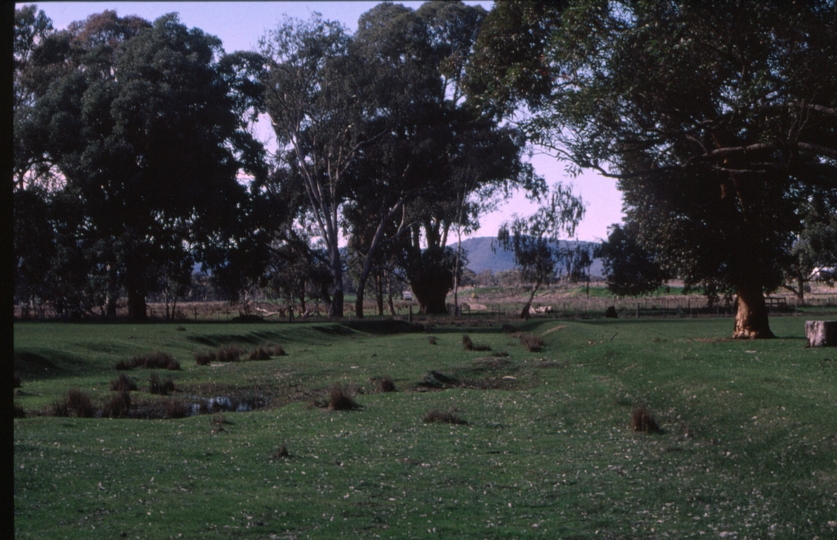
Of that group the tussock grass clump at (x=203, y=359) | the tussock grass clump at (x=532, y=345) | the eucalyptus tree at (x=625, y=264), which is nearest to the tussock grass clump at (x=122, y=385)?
the tussock grass clump at (x=203, y=359)

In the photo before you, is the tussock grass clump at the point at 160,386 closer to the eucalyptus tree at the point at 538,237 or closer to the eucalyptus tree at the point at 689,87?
the eucalyptus tree at the point at 689,87

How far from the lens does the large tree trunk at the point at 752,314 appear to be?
31547 mm

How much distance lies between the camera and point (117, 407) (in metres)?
18.3

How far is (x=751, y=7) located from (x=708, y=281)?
15492 millimetres

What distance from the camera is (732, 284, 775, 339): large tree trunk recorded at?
31.5 metres

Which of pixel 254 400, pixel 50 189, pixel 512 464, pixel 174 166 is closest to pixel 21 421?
pixel 254 400

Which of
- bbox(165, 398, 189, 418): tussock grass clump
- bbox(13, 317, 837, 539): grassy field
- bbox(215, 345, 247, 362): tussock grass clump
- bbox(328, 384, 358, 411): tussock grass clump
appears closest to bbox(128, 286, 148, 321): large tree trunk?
bbox(215, 345, 247, 362): tussock grass clump

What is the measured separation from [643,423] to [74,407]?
12.4 metres

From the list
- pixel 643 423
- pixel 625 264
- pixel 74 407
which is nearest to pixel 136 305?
pixel 74 407

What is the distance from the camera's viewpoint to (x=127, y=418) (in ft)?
58.1

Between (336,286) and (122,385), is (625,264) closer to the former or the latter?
(336,286)

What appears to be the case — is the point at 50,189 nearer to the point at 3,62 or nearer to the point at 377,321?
the point at 377,321

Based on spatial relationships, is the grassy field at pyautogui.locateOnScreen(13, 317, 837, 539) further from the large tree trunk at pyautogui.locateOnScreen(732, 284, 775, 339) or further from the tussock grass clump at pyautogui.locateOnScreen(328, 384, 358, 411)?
the large tree trunk at pyautogui.locateOnScreen(732, 284, 775, 339)

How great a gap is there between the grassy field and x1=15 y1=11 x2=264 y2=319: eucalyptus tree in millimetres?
28455
